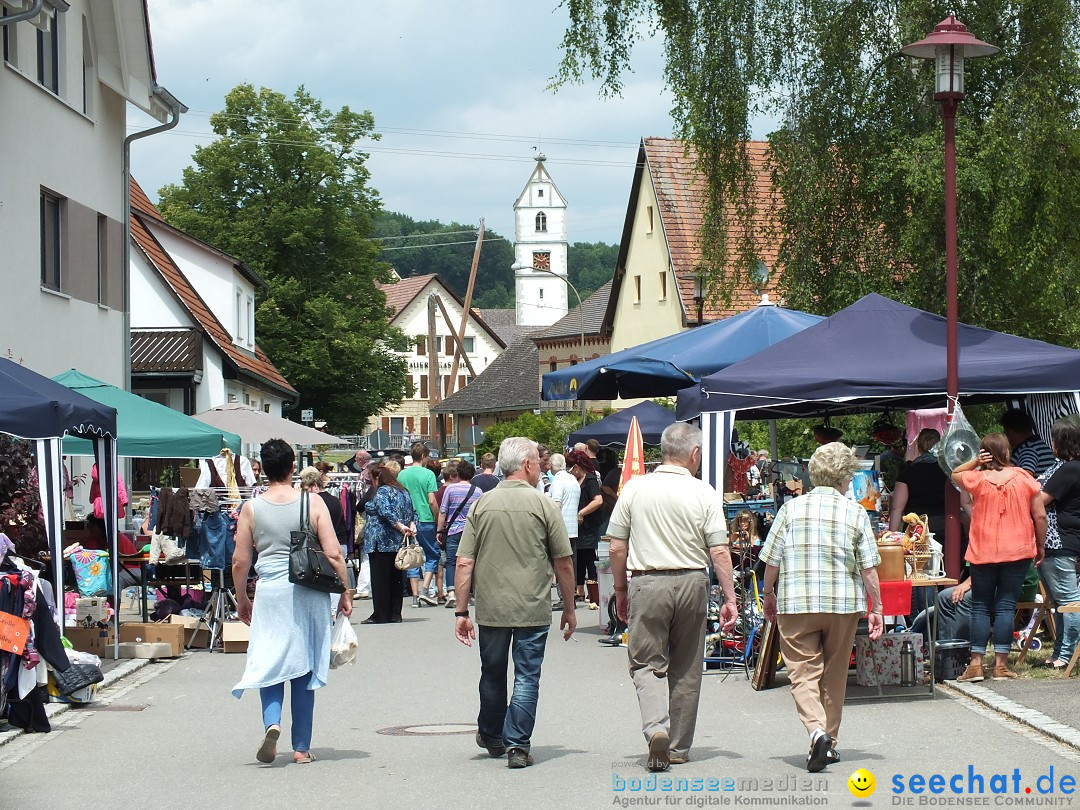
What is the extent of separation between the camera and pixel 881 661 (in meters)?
10.9

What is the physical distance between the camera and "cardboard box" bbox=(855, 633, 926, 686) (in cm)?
1088

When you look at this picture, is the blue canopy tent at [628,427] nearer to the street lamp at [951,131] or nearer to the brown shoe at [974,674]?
the street lamp at [951,131]

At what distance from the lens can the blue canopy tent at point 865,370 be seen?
475 inches

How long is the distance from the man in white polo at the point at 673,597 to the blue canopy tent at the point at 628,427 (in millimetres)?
15639

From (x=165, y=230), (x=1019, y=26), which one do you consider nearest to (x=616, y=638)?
(x=1019, y=26)

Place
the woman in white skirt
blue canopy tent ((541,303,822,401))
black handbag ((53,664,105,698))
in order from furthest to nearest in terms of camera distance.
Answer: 1. blue canopy tent ((541,303,822,401))
2. black handbag ((53,664,105,698))
3. the woman in white skirt

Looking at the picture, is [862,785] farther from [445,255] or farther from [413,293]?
[445,255]

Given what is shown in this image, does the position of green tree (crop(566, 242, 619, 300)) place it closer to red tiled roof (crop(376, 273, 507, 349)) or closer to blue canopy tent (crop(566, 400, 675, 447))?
red tiled roof (crop(376, 273, 507, 349))

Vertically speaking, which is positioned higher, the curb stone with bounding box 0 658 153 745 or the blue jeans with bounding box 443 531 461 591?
the blue jeans with bounding box 443 531 461 591

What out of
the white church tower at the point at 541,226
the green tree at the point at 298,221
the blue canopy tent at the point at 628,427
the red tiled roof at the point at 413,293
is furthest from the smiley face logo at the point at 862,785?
the white church tower at the point at 541,226

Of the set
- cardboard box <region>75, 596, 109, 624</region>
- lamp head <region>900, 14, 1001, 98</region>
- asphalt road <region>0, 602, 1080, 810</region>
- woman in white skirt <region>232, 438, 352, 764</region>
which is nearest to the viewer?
asphalt road <region>0, 602, 1080, 810</region>

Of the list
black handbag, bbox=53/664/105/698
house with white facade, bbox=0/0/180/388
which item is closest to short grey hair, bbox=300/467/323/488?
black handbag, bbox=53/664/105/698

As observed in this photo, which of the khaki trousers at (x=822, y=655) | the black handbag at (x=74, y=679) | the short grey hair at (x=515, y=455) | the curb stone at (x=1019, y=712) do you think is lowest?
the curb stone at (x=1019, y=712)

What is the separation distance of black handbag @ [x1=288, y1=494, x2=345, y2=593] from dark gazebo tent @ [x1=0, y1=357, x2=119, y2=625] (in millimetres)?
3808
